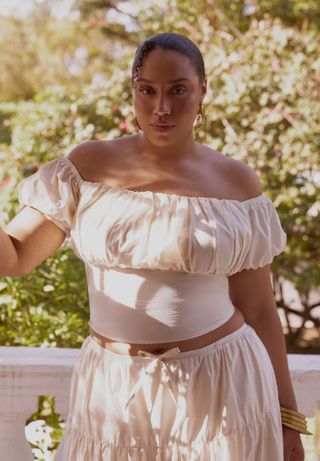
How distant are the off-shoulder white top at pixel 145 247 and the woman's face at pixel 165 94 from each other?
162 mm

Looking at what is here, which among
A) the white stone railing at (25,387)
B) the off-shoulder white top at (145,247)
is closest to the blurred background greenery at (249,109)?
the white stone railing at (25,387)

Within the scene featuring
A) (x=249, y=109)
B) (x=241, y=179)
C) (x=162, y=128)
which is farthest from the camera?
(x=249, y=109)

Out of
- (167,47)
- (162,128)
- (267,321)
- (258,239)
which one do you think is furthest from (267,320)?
(167,47)

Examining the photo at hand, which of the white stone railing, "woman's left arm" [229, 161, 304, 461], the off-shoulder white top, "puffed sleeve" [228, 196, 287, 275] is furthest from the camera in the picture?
the white stone railing

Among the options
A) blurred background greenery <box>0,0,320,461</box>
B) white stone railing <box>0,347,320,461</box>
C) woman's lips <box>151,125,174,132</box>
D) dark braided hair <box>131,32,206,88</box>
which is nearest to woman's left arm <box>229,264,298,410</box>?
white stone railing <box>0,347,320,461</box>

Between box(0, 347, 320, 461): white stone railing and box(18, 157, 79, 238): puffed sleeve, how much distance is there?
2.00 ft

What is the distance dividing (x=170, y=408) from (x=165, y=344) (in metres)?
0.14

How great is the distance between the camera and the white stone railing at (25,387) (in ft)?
7.06

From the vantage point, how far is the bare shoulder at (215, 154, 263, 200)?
181 centimetres

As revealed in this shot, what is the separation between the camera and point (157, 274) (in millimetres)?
1662

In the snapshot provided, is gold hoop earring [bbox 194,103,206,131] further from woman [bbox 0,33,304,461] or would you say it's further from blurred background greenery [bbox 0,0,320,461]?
blurred background greenery [bbox 0,0,320,461]

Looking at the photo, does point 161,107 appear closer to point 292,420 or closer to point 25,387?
point 292,420

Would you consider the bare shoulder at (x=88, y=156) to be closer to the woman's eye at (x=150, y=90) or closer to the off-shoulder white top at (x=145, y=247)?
the off-shoulder white top at (x=145, y=247)

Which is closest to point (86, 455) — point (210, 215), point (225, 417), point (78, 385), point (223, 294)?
point (78, 385)
